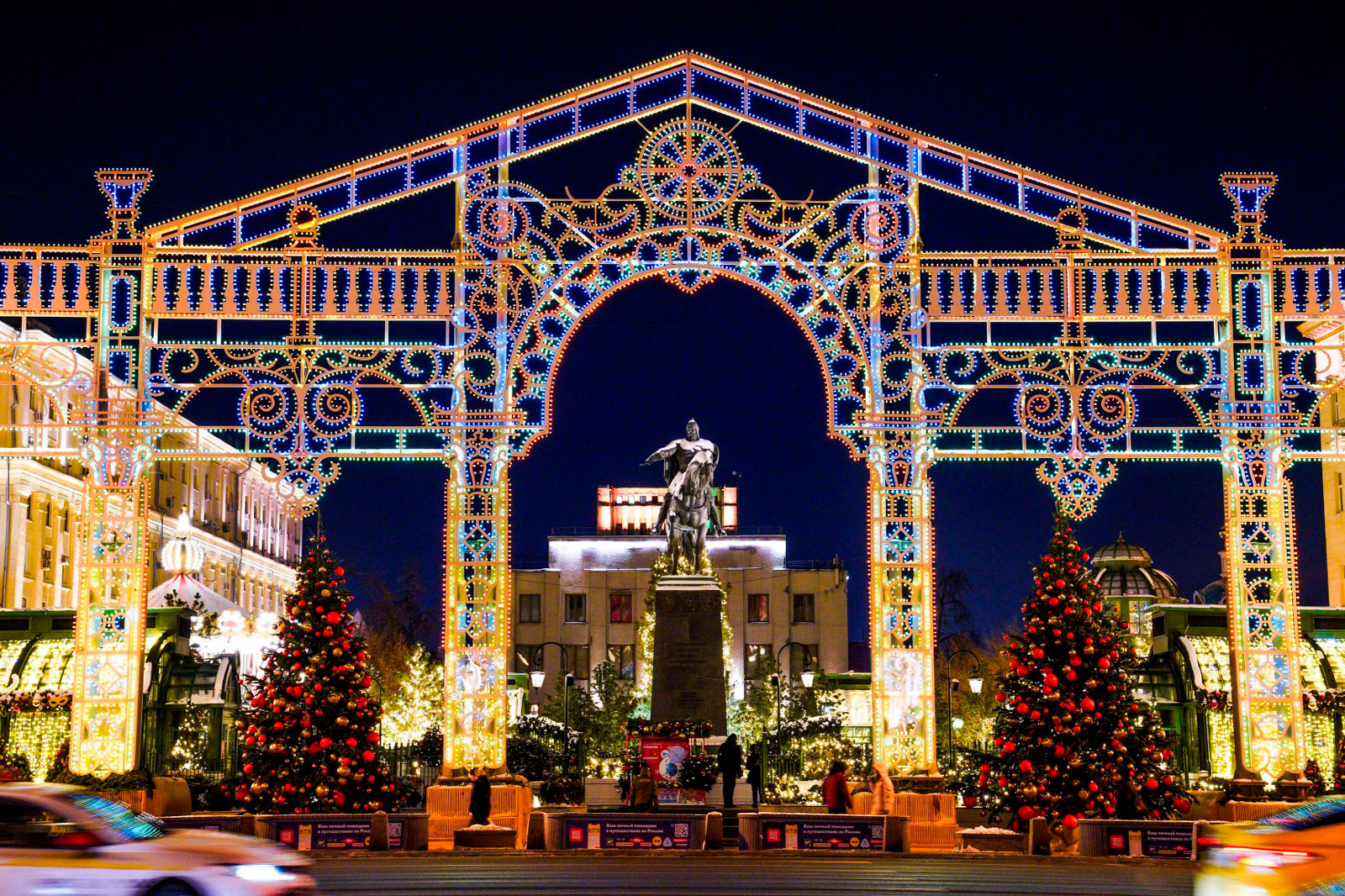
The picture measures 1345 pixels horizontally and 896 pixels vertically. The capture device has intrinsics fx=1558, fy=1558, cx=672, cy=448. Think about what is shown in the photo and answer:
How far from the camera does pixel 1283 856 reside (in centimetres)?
1348

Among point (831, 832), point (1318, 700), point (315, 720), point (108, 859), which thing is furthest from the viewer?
point (1318, 700)

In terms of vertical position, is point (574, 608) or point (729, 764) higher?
point (574, 608)

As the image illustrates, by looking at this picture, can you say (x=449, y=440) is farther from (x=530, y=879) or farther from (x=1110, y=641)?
(x=1110, y=641)

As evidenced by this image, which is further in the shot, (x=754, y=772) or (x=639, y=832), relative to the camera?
(x=754, y=772)

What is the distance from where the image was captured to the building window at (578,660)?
81750 mm

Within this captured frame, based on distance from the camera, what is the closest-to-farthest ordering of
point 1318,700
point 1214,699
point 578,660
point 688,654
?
point 1318,700, point 688,654, point 1214,699, point 578,660

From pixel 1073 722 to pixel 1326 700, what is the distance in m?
8.20

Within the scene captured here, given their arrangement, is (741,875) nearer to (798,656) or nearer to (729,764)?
(729,764)

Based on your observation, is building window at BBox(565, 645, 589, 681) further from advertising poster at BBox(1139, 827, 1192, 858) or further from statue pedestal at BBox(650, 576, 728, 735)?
advertising poster at BBox(1139, 827, 1192, 858)

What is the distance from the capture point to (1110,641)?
26828 mm

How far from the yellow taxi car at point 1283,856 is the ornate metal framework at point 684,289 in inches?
513

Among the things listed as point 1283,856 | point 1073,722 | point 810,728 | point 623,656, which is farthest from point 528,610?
point 1283,856

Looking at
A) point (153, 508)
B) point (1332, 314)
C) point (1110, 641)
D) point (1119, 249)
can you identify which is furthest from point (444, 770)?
point (153, 508)

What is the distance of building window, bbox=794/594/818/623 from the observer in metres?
81.5
